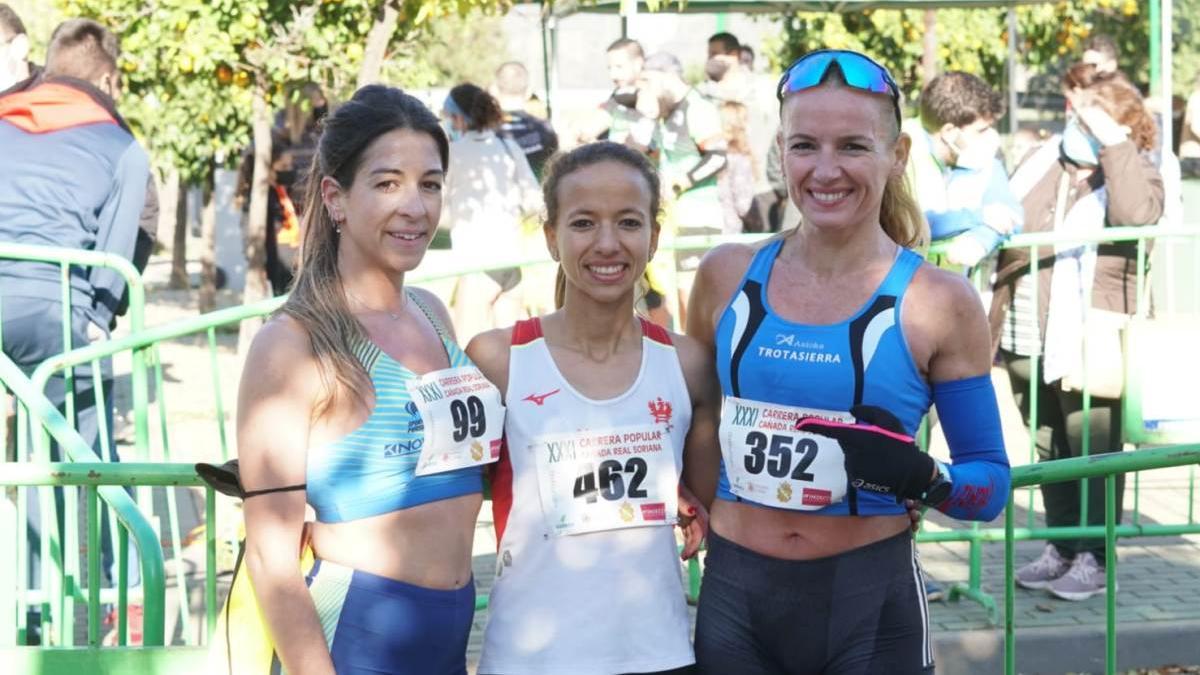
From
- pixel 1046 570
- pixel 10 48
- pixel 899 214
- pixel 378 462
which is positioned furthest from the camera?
pixel 10 48

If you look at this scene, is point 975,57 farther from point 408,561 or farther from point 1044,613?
point 408,561

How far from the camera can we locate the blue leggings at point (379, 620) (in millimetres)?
2768

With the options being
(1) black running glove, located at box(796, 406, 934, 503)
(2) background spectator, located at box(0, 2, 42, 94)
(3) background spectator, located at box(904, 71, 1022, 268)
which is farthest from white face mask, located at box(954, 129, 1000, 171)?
(1) black running glove, located at box(796, 406, 934, 503)

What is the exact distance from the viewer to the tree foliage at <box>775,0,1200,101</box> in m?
18.5

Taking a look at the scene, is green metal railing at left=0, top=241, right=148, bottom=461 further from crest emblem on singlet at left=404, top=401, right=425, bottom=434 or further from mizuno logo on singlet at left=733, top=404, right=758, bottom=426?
mizuno logo on singlet at left=733, top=404, right=758, bottom=426

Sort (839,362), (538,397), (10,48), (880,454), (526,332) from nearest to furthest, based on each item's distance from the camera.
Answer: (880,454)
(839,362)
(538,397)
(526,332)
(10,48)

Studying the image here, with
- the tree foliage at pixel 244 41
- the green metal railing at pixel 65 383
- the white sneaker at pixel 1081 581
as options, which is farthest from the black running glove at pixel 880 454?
the tree foliage at pixel 244 41

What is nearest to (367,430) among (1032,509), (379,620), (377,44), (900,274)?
(379,620)

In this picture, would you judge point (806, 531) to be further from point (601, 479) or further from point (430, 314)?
point (430, 314)

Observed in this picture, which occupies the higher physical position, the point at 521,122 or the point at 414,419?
the point at 521,122

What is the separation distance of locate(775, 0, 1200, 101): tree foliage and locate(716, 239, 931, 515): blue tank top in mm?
14060

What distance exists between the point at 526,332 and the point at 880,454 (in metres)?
0.79

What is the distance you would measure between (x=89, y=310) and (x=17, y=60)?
6.01ft

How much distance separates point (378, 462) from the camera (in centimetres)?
276
